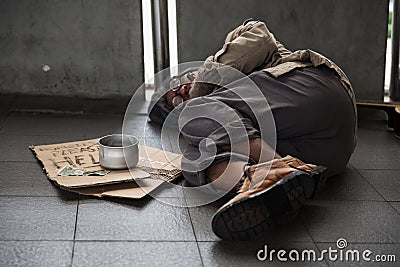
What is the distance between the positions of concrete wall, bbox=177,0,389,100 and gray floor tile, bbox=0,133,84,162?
2.99 ft

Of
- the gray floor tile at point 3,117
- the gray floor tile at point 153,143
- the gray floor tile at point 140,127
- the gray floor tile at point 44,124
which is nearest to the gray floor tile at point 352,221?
the gray floor tile at point 153,143

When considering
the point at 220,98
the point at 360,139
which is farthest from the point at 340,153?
the point at 360,139

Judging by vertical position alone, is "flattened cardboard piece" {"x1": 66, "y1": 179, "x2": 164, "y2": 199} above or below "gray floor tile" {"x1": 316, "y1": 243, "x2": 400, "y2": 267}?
above

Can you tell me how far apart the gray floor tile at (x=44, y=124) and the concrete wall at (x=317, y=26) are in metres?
0.73

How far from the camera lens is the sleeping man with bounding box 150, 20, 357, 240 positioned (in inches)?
91.4

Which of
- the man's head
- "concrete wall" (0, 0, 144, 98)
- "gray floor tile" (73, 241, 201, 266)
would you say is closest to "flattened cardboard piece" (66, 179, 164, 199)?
"gray floor tile" (73, 241, 201, 266)

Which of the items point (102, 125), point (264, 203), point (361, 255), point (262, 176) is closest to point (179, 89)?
point (102, 125)

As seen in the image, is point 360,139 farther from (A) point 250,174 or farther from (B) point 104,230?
(B) point 104,230

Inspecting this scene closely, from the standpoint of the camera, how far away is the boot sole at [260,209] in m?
1.96

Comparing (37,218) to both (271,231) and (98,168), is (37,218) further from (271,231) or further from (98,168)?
(271,231)

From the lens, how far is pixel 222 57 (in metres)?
2.55

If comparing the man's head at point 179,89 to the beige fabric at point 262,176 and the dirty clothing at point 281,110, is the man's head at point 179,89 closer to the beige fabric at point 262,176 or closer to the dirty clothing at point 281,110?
the dirty clothing at point 281,110

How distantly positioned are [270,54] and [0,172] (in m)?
1.13

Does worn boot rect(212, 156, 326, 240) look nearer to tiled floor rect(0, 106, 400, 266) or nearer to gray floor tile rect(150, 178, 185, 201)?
tiled floor rect(0, 106, 400, 266)
